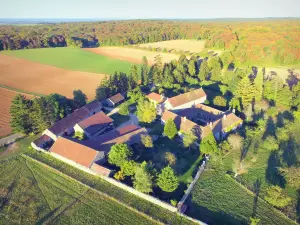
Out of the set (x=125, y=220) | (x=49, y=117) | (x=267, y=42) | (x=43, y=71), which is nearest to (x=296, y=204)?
(x=125, y=220)

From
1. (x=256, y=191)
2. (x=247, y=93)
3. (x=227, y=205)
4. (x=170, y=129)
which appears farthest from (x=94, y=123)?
(x=247, y=93)

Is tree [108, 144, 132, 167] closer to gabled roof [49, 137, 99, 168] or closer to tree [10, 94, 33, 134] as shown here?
gabled roof [49, 137, 99, 168]

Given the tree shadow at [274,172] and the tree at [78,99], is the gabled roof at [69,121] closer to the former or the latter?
the tree at [78,99]

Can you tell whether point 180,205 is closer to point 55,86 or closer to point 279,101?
point 279,101

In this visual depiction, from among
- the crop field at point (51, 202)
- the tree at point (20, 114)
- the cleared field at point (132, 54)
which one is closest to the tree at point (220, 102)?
the crop field at point (51, 202)

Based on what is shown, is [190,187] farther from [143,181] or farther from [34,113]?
[34,113]

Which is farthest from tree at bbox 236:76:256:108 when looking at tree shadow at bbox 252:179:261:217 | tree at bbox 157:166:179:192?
tree at bbox 157:166:179:192
